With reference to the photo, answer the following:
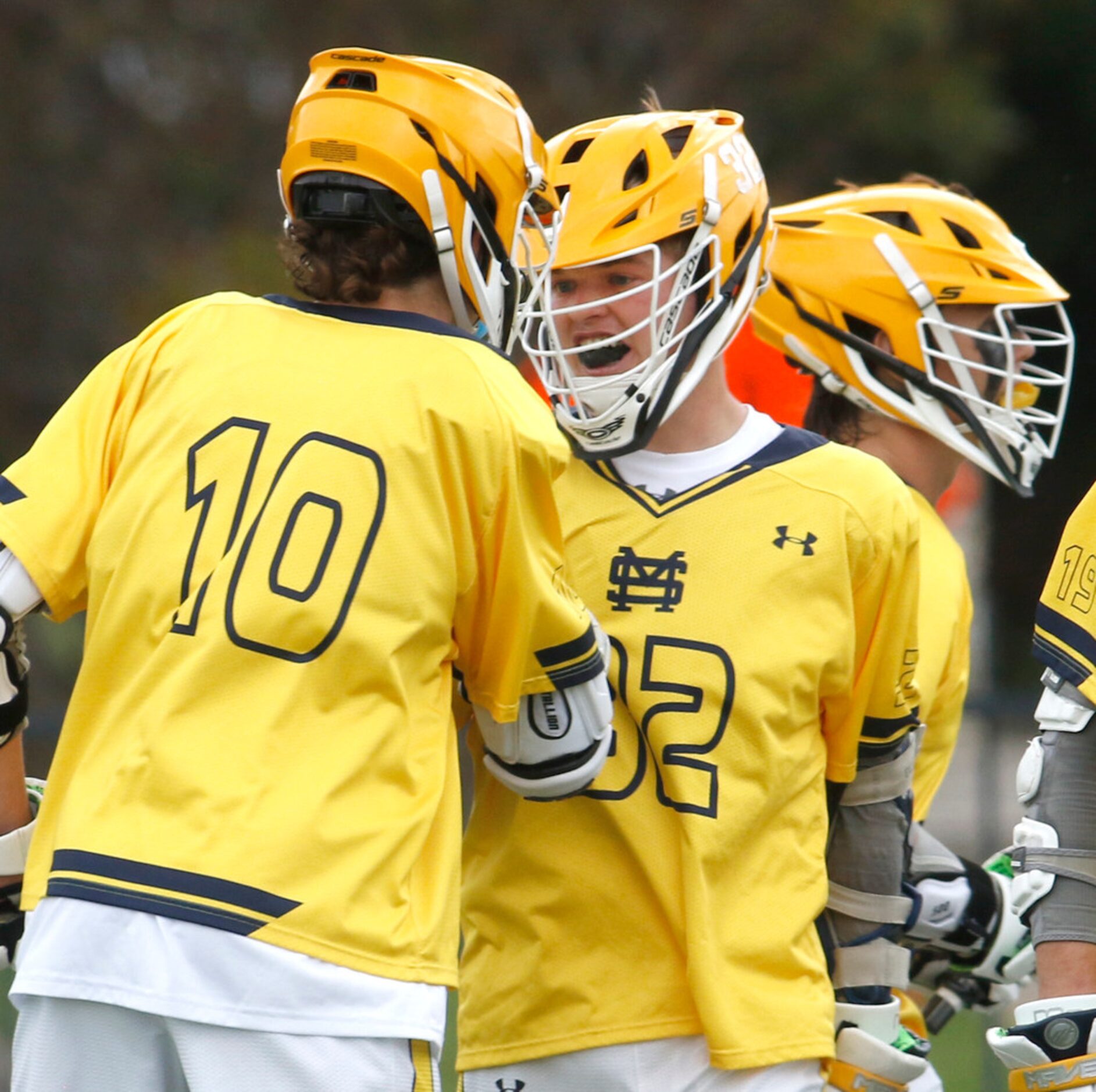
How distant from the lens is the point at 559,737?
10.2 ft

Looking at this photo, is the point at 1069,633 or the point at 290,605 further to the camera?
the point at 1069,633

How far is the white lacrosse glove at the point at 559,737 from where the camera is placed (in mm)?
3102

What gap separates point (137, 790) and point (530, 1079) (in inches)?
39.9

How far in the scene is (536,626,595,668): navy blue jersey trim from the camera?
3.06 m

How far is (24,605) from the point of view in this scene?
9.59ft

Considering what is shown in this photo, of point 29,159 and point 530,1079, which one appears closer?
point 530,1079

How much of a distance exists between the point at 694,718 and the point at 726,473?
1.60 feet

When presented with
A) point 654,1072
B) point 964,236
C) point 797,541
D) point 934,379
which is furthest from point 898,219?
point 654,1072

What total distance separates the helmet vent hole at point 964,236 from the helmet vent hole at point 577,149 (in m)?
1.10

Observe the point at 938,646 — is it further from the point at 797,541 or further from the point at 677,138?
the point at 677,138

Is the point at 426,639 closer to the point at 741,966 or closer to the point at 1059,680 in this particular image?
the point at 741,966

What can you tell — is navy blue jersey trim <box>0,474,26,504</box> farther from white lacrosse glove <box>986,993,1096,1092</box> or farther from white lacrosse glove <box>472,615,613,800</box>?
white lacrosse glove <box>986,993,1096,1092</box>

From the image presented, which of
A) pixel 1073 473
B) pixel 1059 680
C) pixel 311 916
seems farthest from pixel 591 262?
pixel 1073 473

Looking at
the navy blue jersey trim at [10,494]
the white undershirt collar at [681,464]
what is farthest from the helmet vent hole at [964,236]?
the navy blue jersey trim at [10,494]
